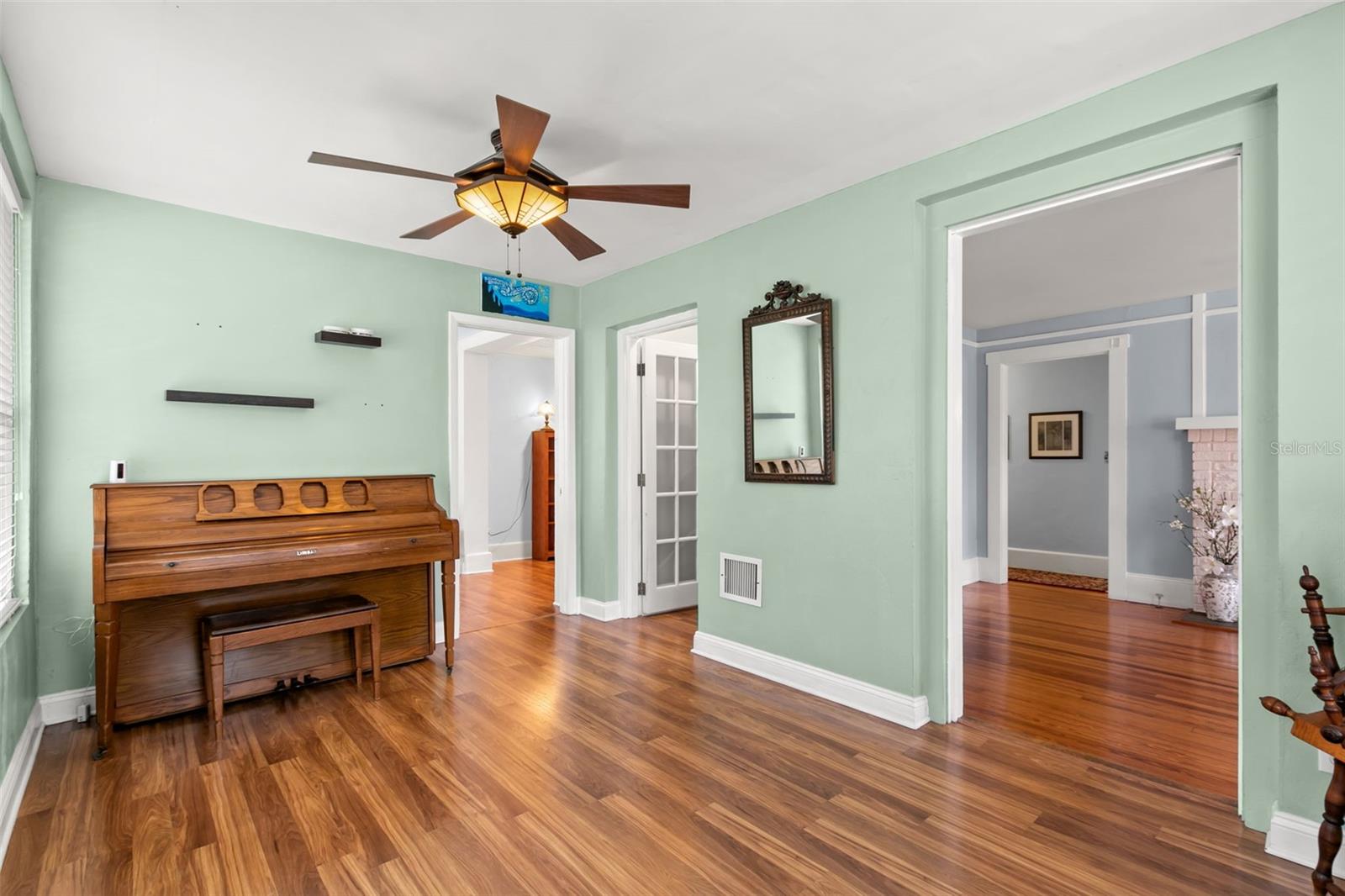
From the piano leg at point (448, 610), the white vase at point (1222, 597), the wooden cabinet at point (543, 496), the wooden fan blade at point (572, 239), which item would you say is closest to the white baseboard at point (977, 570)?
the white vase at point (1222, 597)

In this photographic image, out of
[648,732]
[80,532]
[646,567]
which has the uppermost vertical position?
[80,532]

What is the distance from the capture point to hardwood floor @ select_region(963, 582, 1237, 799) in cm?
265

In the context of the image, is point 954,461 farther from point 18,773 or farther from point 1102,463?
point 1102,463

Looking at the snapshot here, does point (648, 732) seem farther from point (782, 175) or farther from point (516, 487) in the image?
point (516, 487)

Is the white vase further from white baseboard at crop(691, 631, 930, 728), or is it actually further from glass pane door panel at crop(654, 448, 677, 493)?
glass pane door panel at crop(654, 448, 677, 493)

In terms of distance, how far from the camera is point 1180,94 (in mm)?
2182

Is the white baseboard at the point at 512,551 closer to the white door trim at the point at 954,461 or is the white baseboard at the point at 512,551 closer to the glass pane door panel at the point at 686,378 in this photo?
the glass pane door panel at the point at 686,378

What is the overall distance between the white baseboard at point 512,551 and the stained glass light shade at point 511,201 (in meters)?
5.16

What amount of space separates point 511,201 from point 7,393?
2.27 m

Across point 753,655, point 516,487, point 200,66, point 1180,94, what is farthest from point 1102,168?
point 516,487

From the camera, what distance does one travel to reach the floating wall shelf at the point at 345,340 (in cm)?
370

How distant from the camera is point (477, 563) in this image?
21.6 feet

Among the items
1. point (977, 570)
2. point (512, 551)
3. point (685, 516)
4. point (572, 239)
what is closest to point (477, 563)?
point (512, 551)

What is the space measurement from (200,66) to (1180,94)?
3.23m
